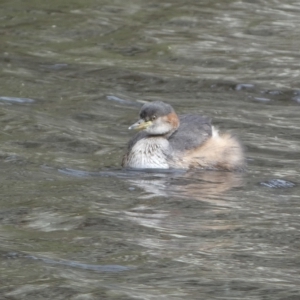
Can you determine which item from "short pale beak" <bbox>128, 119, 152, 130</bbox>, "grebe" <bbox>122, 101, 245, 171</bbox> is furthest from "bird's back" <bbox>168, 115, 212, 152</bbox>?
"short pale beak" <bbox>128, 119, 152, 130</bbox>

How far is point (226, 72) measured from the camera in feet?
43.6

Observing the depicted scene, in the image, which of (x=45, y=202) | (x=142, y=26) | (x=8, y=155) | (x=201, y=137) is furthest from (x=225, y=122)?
(x=142, y=26)

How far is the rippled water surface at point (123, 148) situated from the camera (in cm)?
623

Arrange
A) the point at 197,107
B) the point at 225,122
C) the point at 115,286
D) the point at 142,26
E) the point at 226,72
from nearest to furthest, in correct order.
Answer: the point at 115,286, the point at 225,122, the point at 197,107, the point at 226,72, the point at 142,26

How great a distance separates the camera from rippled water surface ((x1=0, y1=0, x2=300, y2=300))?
6230 mm

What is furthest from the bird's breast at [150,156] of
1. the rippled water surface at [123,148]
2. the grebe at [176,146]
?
the rippled water surface at [123,148]

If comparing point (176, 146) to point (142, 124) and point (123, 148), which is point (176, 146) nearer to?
point (142, 124)

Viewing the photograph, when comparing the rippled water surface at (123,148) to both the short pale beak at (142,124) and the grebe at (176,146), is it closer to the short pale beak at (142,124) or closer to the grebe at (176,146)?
the grebe at (176,146)

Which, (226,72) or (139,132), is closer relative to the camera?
(139,132)

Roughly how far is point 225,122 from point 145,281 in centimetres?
513

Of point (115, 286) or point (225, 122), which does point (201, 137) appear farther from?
point (115, 286)

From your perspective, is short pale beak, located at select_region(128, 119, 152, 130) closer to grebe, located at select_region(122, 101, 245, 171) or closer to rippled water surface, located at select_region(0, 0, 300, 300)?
grebe, located at select_region(122, 101, 245, 171)

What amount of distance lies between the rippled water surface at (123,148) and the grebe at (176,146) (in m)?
0.16

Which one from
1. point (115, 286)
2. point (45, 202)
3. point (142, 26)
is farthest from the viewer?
point (142, 26)
